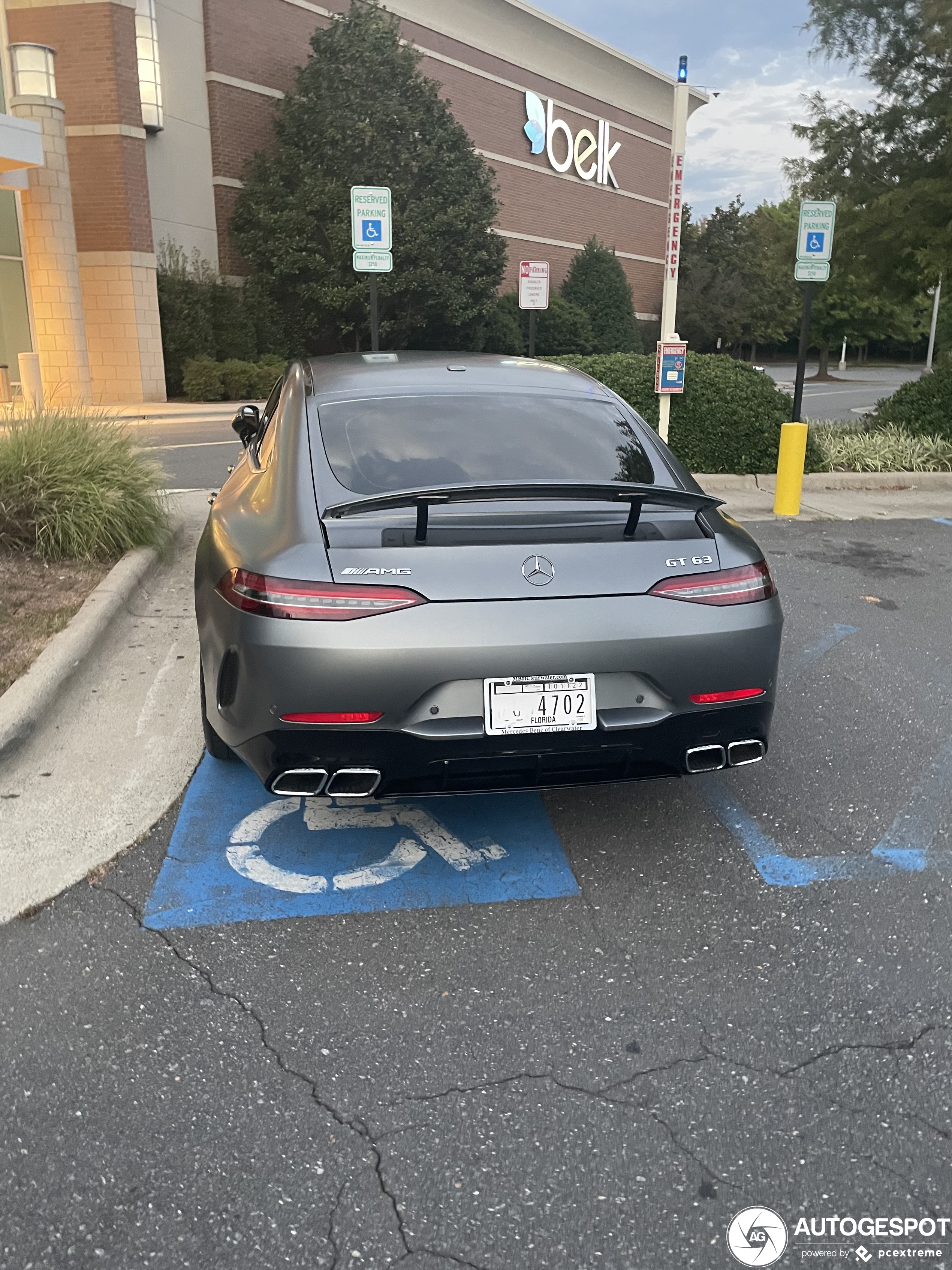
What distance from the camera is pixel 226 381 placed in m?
24.2

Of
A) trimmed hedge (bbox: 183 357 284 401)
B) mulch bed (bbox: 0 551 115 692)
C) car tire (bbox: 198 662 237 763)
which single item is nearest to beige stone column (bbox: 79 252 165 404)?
trimmed hedge (bbox: 183 357 284 401)

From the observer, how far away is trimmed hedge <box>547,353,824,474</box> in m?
11.4

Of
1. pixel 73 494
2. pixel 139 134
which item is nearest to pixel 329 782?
pixel 73 494

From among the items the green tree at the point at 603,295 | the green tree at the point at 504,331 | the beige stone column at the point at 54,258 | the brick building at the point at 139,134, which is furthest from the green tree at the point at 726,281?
the beige stone column at the point at 54,258

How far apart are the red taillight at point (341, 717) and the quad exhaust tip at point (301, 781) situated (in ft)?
0.54

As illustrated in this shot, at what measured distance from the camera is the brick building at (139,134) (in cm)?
2270

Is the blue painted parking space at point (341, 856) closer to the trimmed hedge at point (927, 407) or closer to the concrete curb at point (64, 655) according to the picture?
the concrete curb at point (64, 655)

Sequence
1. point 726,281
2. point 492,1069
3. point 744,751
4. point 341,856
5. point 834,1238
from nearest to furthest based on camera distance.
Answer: point 834,1238 → point 492,1069 → point 744,751 → point 341,856 → point 726,281

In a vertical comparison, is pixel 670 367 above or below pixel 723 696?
above

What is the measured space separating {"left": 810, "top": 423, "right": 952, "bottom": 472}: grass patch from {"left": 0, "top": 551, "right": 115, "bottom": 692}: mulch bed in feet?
29.7

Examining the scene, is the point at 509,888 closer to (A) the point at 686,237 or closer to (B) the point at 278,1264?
(B) the point at 278,1264

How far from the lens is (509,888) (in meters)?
3.39

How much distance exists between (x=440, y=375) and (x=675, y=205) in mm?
8312

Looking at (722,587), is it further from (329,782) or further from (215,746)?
(215,746)
